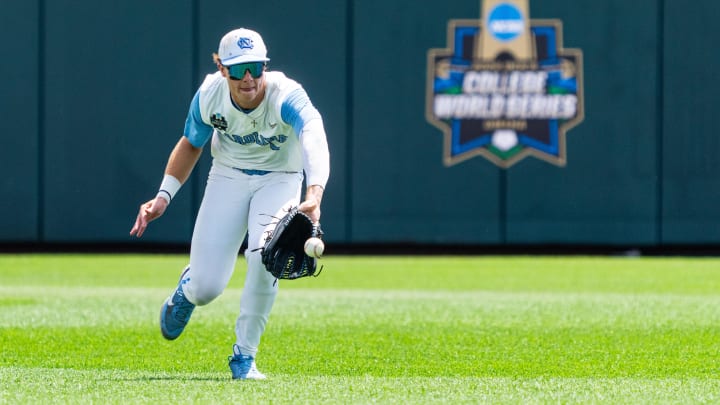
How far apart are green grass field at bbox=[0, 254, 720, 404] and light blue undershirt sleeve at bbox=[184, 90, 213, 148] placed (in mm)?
1291

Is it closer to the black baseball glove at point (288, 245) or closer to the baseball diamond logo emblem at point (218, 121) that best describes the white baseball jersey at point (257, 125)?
the baseball diamond logo emblem at point (218, 121)

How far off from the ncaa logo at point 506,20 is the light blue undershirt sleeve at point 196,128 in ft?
38.7

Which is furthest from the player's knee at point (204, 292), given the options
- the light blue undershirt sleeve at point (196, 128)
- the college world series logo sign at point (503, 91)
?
the college world series logo sign at point (503, 91)

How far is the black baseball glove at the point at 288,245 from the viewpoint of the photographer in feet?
21.2

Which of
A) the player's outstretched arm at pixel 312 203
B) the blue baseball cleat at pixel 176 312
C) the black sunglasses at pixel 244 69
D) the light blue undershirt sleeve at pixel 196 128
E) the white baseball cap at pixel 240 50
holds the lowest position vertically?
the blue baseball cleat at pixel 176 312

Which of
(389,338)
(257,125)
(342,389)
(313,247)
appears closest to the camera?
(313,247)

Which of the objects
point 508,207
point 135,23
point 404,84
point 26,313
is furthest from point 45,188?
point 26,313

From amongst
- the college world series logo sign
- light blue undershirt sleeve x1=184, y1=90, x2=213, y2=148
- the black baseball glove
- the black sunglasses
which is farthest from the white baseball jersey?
the college world series logo sign

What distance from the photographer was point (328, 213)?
18.5 meters

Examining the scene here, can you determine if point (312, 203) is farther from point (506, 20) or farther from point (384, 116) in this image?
point (506, 20)

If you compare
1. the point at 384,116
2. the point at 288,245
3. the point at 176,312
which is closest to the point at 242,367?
the point at 176,312

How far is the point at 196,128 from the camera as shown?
698cm

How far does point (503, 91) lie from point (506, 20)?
1006 mm

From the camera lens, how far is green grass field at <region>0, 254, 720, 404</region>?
6.42 m
